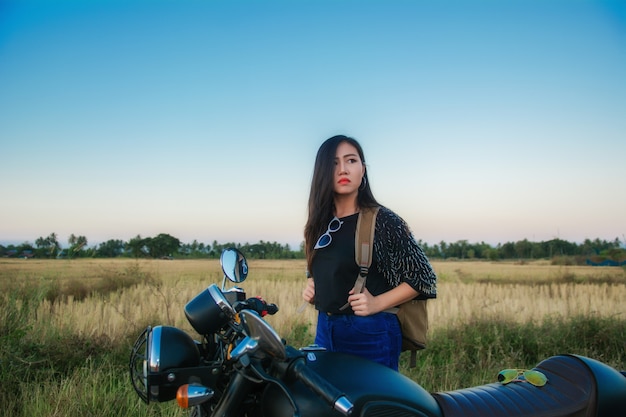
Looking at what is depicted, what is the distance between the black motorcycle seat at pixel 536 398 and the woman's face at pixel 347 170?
4.34ft

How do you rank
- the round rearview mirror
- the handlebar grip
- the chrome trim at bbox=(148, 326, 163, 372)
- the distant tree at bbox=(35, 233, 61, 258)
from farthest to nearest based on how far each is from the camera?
1. the distant tree at bbox=(35, 233, 61, 258)
2. the round rearview mirror
3. the chrome trim at bbox=(148, 326, 163, 372)
4. the handlebar grip

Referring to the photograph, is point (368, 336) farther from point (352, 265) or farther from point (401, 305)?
point (352, 265)

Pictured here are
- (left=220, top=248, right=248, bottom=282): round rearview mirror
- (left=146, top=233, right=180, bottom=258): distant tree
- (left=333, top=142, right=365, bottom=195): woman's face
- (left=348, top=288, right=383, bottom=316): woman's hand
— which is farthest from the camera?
(left=146, top=233, right=180, bottom=258): distant tree

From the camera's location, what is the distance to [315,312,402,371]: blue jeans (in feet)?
8.45

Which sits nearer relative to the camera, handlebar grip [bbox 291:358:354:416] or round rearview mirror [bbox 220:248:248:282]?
handlebar grip [bbox 291:358:354:416]

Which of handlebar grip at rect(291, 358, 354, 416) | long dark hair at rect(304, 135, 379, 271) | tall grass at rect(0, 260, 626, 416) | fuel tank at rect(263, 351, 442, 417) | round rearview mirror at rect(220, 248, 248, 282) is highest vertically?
long dark hair at rect(304, 135, 379, 271)

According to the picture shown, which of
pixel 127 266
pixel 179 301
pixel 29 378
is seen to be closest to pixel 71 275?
pixel 127 266

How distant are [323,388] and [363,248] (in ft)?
4.54

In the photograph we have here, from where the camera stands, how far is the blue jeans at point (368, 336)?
2.57 m

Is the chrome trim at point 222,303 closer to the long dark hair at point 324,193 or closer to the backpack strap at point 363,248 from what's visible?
the backpack strap at point 363,248

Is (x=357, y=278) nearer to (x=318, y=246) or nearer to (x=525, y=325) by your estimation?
(x=318, y=246)

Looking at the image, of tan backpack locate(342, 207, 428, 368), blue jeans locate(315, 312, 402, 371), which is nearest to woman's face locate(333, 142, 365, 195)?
tan backpack locate(342, 207, 428, 368)

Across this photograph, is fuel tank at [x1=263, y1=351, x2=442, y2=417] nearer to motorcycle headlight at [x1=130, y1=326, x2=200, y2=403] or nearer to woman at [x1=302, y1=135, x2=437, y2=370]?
motorcycle headlight at [x1=130, y1=326, x2=200, y2=403]

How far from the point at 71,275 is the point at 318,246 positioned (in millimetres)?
5638
